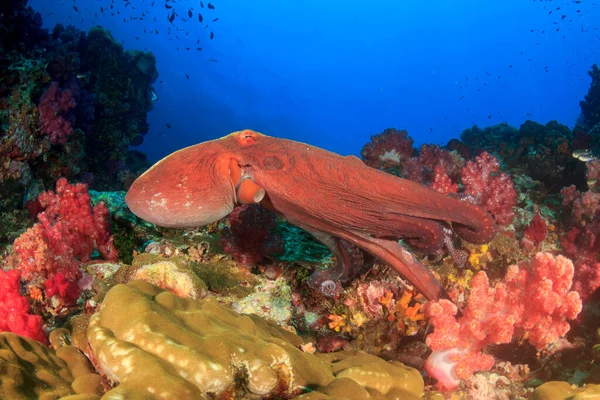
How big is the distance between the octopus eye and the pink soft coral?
1.08 meters

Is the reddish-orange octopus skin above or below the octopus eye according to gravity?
above

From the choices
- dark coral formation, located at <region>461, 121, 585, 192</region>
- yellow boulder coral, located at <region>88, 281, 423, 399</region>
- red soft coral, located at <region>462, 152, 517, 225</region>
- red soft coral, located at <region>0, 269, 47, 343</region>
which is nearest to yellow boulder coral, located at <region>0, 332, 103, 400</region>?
yellow boulder coral, located at <region>88, 281, 423, 399</region>

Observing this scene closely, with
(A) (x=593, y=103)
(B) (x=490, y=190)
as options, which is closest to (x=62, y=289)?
(B) (x=490, y=190)

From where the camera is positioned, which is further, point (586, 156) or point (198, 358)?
point (586, 156)

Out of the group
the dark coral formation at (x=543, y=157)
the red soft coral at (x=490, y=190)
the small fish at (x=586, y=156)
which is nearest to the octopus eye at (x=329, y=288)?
the red soft coral at (x=490, y=190)

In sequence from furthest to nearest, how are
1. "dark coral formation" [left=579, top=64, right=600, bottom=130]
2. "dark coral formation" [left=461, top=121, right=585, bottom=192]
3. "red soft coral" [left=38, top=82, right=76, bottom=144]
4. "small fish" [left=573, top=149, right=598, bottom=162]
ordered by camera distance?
1. "dark coral formation" [left=579, top=64, right=600, bottom=130]
2. "dark coral formation" [left=461, top=121, right=585, bottom=192]
3. "red soft coral" [left=38, top=82, right=76, bottom=144]
4. "small fish" [left=573, top=149, right=598, bottom=162]

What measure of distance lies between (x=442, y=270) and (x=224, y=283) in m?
2.94

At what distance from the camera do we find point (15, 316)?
Answer: 129 inches

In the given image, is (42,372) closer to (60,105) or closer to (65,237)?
(65,237)

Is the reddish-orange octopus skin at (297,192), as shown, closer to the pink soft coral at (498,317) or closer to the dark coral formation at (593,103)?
the pink soft coral at (498,317)

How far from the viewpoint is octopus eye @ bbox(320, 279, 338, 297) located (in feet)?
14.3

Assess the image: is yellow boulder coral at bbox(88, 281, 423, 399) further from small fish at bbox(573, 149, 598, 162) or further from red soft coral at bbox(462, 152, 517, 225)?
small fish at bbox(573, 149, 598, 162)

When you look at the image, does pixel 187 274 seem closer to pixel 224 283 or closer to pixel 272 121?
pixel 224 283

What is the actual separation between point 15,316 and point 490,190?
6308 mm
